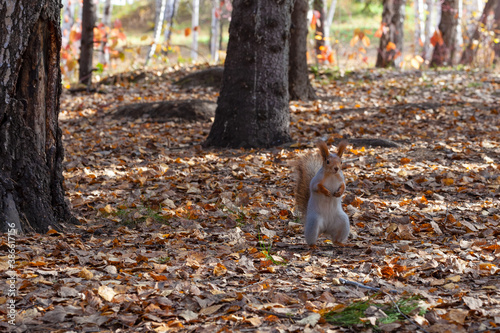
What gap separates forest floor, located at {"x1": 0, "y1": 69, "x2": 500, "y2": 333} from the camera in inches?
97.8

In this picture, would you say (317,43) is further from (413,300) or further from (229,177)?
(413,300)

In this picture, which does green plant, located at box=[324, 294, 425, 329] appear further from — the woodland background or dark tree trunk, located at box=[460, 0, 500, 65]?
dark tree trunk, located at box=[460, 0, 500, 65]

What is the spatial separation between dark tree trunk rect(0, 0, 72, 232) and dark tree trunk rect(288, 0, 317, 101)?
20.7 ft

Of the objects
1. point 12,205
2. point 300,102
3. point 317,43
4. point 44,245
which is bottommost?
point 44,245

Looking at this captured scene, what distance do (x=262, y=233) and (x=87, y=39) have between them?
30.0ft

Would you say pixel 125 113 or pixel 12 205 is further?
pixel 125 113

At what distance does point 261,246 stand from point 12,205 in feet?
5.94

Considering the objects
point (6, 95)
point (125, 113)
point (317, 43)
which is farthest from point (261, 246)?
point (317, 43)

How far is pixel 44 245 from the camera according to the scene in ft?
11.4

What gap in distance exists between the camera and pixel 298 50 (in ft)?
31.5

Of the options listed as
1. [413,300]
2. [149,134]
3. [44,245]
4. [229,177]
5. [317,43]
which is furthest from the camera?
[317,43]

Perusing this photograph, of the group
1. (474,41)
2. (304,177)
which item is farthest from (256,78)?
(474,41)

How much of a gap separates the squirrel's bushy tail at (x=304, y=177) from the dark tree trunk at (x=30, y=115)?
190 cm

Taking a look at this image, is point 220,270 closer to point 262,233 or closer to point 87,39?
point 262,233
